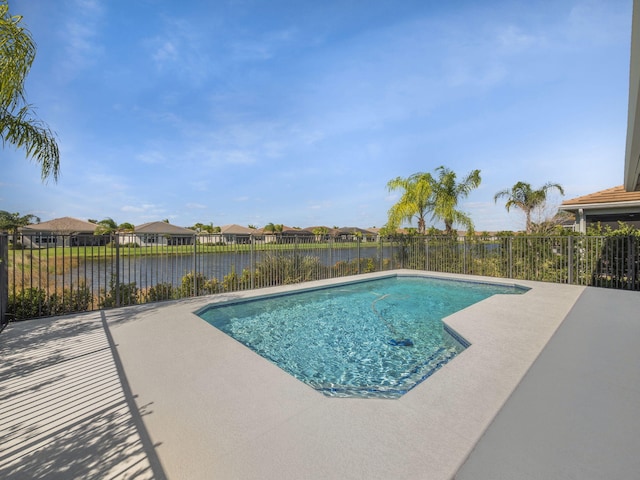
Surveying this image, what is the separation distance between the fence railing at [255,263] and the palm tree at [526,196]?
33.5 feet

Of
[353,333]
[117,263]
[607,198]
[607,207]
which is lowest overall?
[353,333]

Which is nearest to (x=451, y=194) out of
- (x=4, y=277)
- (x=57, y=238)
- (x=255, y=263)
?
(x=255, y=263)

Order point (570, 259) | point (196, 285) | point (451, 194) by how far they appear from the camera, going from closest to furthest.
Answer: point (196, 285) < point (570, 259) < point (451, 194)

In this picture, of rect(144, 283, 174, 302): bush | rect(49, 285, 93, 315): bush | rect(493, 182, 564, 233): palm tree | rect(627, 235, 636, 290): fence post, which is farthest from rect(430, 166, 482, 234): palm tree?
rect(49, 285, 93, 315): bush

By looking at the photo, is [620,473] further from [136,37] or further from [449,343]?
[136,37]

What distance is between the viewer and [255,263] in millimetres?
8594

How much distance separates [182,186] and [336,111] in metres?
14.0

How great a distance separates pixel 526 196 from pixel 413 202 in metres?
10.5

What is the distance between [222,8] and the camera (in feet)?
28.1

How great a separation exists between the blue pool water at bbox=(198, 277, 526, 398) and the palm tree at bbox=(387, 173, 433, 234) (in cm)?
541

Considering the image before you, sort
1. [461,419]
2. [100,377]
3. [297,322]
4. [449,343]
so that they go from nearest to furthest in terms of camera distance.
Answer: [461,419] < [100,377] < [449,343] < [297,322]

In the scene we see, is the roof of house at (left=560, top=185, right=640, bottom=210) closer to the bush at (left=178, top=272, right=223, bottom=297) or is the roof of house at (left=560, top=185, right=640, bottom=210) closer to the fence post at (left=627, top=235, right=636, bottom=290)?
the fence post at (left=627, top=235, right=636, bottom=290)

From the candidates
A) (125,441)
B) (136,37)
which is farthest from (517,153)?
(125,441)

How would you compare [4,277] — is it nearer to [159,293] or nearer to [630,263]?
[159,293]
